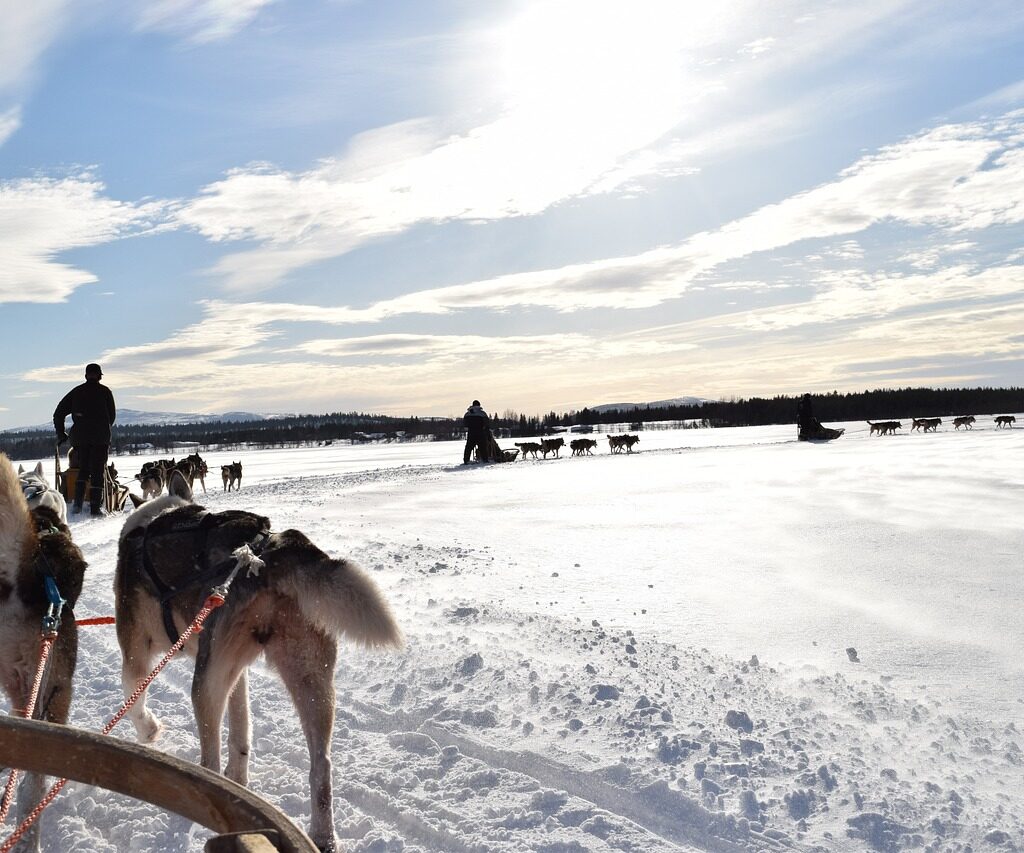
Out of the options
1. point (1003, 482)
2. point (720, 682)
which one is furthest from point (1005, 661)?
point (1003, 482)

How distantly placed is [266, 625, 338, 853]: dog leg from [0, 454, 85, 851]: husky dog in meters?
0.73

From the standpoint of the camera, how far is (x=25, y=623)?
2451 millimetres

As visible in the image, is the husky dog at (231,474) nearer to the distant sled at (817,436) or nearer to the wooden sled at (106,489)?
the wooden sled at (106,489)

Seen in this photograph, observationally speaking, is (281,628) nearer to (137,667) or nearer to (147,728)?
(137,667)

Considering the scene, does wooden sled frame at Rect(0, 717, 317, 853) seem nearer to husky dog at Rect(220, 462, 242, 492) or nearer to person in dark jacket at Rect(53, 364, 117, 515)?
person in dark jacket at Rect(53, 364, 117, 515)

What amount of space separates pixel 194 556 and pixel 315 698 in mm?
823

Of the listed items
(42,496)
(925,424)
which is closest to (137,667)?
(42,496)

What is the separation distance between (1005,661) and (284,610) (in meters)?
3.62

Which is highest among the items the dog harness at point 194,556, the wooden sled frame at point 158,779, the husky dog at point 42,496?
the husky dog at point 42,496

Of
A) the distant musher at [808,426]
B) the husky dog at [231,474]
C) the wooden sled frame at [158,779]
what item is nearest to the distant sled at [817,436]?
the distant musher at [808,426]

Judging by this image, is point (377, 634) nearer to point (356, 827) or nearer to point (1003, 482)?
point (356, 827)

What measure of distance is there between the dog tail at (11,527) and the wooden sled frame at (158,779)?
1.22 m

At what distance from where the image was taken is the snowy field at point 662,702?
2.47 meters

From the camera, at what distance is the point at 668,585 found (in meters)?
5.62
